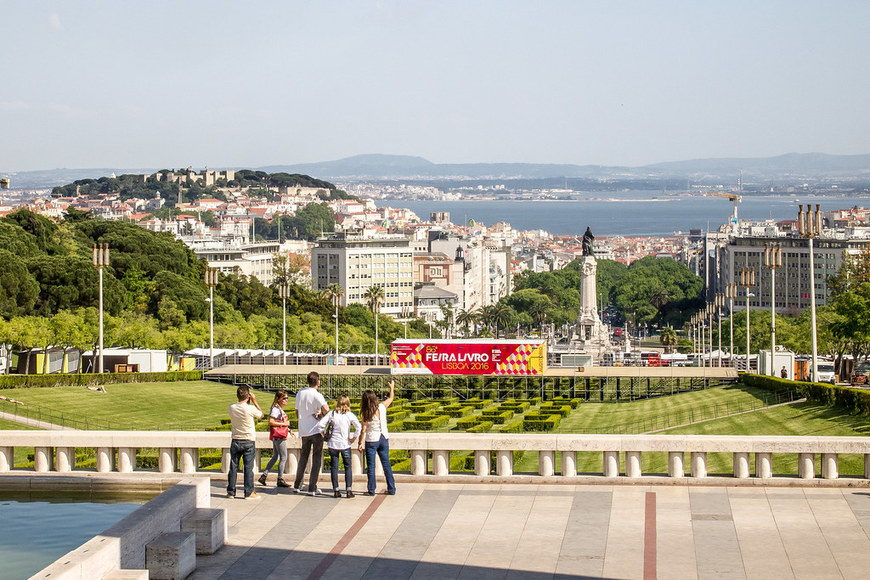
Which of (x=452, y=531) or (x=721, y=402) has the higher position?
(x=452, y=531)

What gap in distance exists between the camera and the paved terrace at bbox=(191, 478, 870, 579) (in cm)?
1502

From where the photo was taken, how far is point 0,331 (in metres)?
63.5

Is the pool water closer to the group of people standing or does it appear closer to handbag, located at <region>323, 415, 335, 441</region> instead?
the group of people standing

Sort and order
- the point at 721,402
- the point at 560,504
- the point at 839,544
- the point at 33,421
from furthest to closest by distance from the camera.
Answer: the point at 721,402
the point at 33,421
the point at 560,504
the point at 839,544

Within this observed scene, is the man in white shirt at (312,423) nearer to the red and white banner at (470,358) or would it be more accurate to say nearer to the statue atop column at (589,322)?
the red and white banner at (470,358)

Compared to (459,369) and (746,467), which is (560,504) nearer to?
(746,467)

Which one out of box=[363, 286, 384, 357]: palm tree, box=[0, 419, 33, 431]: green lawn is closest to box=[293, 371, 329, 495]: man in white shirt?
box=[0, 419, 33, 431]: green lawn

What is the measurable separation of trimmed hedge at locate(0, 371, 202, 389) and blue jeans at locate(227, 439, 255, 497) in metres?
34.7

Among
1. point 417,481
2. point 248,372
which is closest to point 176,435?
point 417,481

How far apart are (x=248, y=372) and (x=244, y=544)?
1897 inches

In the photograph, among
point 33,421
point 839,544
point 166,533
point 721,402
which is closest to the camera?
point 166,533

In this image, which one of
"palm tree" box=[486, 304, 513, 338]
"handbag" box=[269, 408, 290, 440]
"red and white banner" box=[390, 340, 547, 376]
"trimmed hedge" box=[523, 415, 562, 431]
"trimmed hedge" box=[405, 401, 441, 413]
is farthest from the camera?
"palm tree" box=[486, 304, 513, 338]

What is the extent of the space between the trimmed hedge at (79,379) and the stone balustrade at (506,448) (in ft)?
107

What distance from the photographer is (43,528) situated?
1728 centimetres
